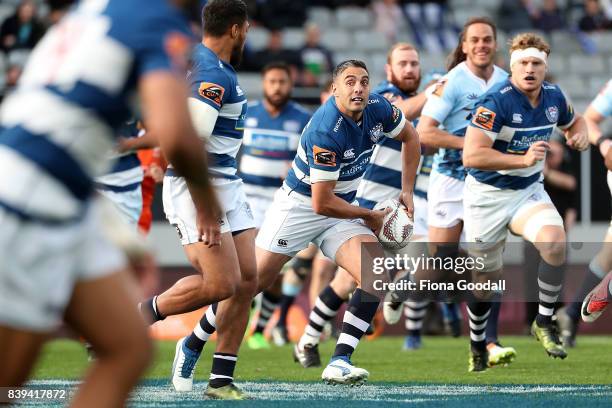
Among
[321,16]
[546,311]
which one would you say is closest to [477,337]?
[546,311]

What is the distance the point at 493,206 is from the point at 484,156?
1.97 feet

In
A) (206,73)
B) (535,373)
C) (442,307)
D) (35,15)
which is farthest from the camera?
(35,15)

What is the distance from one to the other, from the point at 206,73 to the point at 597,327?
8.61m

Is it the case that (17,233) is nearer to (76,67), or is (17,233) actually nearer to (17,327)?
(17,327)

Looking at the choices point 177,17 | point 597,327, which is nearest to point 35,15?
point 597,327

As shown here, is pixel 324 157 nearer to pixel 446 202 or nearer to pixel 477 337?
pixel 477 337

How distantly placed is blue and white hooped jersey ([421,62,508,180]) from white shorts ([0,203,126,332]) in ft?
20.3

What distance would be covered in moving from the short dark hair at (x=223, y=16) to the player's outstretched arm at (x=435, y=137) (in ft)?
8.62

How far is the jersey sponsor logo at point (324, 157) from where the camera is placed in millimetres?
7371

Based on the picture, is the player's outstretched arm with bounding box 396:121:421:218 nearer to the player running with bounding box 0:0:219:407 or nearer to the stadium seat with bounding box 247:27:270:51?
the player running with bounding box 0:0:219:407

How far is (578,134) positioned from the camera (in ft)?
28.3

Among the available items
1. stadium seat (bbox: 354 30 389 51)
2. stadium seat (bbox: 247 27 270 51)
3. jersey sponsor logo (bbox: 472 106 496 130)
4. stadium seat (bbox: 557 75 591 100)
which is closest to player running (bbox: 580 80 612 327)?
jersey sponsor logo (bbox: 472 106 496 130)

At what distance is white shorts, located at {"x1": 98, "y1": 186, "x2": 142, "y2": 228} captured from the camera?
10.1 meters

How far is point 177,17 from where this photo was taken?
3.44 metres
